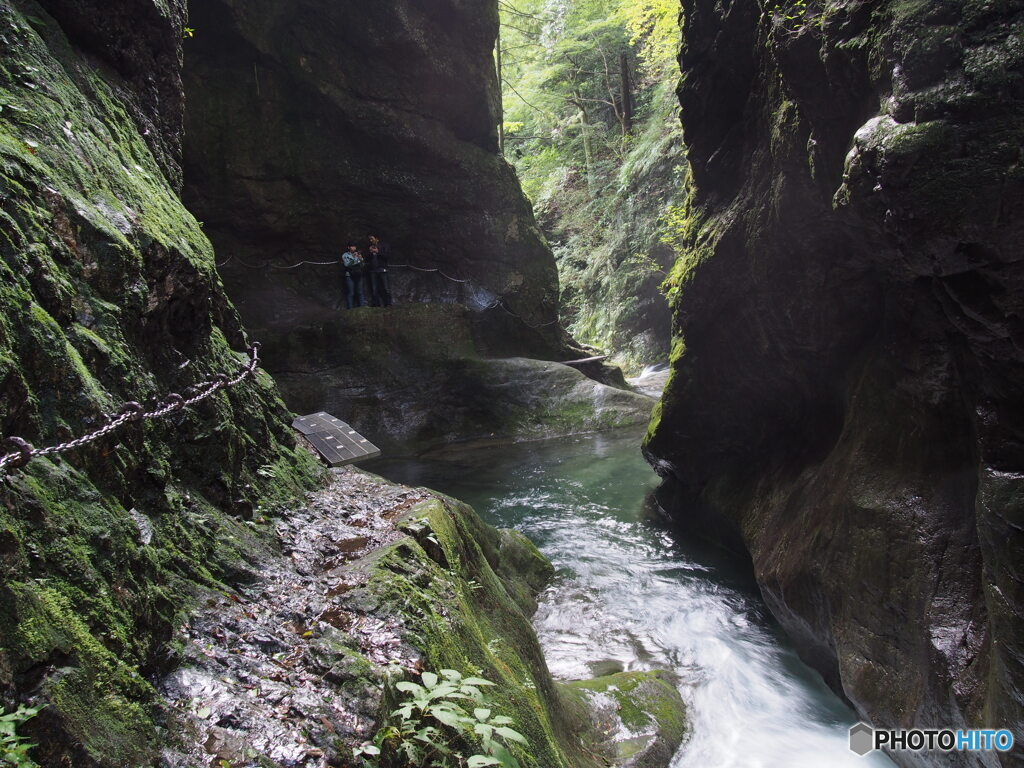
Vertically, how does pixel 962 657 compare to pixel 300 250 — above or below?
below

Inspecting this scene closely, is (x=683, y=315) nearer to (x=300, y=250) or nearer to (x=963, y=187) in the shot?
(x=963, y=187)

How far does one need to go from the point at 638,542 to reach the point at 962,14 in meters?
6.35

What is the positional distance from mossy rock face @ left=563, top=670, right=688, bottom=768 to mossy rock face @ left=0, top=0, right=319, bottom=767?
2563 millimetres

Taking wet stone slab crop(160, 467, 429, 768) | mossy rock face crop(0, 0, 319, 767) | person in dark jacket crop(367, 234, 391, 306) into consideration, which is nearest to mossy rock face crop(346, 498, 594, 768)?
wet stone slab crop(160, 467, 429, 768)

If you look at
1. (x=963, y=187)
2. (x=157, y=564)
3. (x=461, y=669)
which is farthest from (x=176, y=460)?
(x=963, y=187)

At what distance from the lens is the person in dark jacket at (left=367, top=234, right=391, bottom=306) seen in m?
14.7

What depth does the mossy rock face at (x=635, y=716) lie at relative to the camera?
4008mm

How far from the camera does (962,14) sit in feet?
10.0

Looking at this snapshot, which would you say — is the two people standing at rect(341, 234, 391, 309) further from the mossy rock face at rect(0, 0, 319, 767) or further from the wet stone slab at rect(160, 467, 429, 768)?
the wet stone slab at rect(160, 467, 429, 768)

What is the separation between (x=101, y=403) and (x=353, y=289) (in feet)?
41.5
